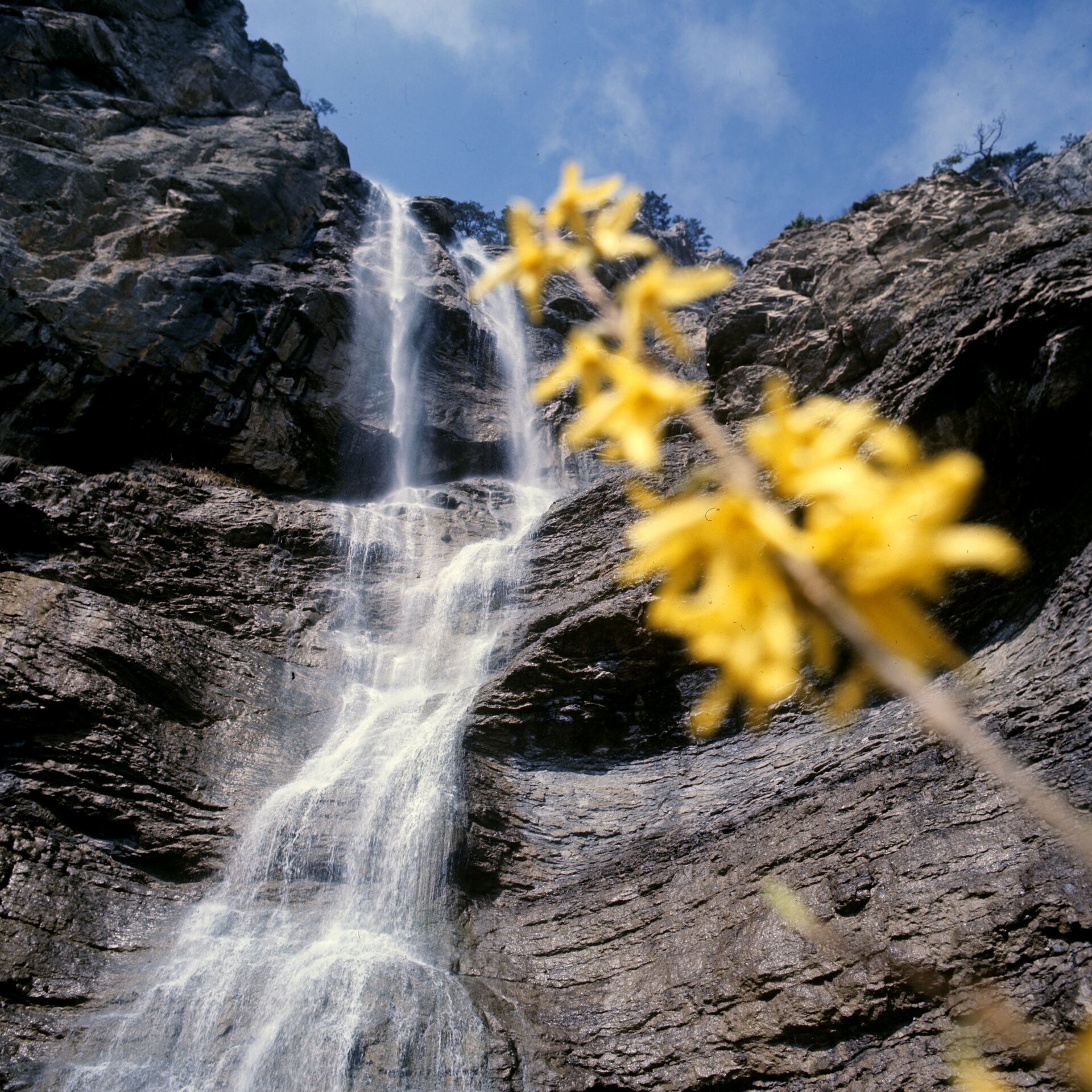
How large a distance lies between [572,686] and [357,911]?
4.39 meters

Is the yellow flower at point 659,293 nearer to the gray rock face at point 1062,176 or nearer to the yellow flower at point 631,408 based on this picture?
the yellow flower at point 631,408

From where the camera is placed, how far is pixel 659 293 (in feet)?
4.49

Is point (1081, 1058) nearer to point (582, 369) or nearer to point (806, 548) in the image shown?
point (806, 548)

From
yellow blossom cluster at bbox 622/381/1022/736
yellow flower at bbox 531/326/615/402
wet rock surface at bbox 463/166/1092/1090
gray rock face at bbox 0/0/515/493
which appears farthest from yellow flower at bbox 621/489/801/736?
gray rock face at bbox 0/0/515/493

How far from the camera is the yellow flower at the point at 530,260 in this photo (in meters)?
1.46

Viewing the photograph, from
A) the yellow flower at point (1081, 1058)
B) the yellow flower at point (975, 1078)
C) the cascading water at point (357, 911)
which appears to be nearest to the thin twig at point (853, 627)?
the yellow flower at point (1081, 1058)

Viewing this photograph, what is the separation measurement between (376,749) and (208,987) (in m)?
3.95

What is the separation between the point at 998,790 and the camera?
6.98m

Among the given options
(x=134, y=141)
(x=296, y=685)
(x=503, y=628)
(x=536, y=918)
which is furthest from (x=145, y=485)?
(x=134, y=141)

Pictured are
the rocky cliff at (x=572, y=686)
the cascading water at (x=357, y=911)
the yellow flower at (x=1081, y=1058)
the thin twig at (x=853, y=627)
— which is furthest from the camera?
the cascading water at (x=357, y=911)

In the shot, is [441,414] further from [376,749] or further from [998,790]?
[998,790]

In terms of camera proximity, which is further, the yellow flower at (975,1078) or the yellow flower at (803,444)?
the yellow flower at (975,1078)

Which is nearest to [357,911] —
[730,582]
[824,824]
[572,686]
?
[572,686]

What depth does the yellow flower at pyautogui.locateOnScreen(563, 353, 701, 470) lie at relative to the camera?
125 cm
